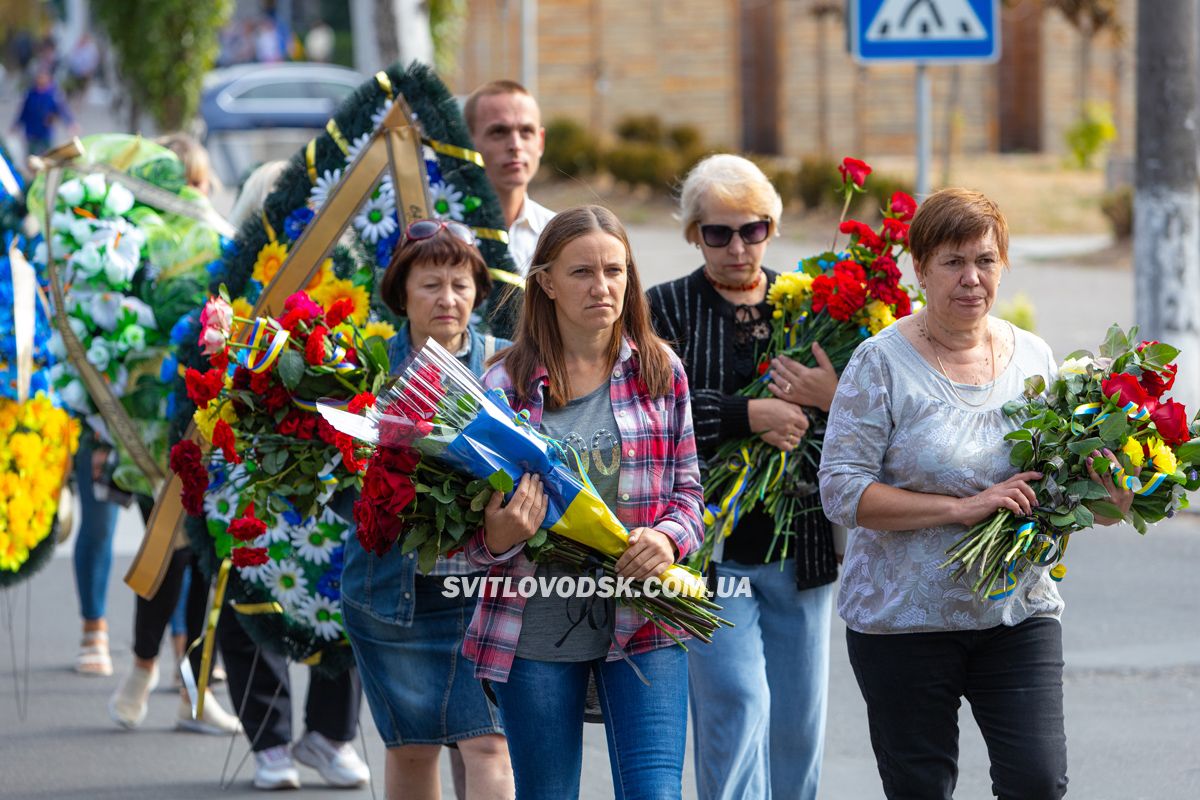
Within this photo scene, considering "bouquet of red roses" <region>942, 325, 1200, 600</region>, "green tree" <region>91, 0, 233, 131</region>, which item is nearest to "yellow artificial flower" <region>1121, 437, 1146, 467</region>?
"bouquet of red roses" <region>942, 325, 1200, 600</region>

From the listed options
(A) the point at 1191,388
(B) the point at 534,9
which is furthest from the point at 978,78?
(A) the point at 1191,388

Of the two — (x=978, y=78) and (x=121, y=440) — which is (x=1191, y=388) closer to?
(x=121, y=440)

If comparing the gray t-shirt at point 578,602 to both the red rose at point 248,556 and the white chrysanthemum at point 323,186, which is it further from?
the white chrysanthemum at point 323,186

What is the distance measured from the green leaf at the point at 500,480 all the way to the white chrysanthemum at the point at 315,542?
5.07 ft

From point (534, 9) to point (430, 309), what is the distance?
Result: 86.5ft

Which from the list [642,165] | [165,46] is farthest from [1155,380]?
[642,165]

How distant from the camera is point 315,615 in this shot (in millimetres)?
5043

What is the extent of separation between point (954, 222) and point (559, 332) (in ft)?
3.01

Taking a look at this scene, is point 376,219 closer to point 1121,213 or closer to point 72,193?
point 72,193

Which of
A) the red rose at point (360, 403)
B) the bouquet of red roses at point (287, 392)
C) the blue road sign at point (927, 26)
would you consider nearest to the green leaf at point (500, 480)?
the red rose at point (360, 403)

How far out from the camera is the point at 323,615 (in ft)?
16.5

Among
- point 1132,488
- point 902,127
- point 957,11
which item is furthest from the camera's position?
point 902,127

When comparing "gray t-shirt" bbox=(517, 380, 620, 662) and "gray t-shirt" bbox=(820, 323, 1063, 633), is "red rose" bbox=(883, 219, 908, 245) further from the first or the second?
"gray t-shirt" bbox=(517, 380, 620, 662)

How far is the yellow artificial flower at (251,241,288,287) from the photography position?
5.24 m
